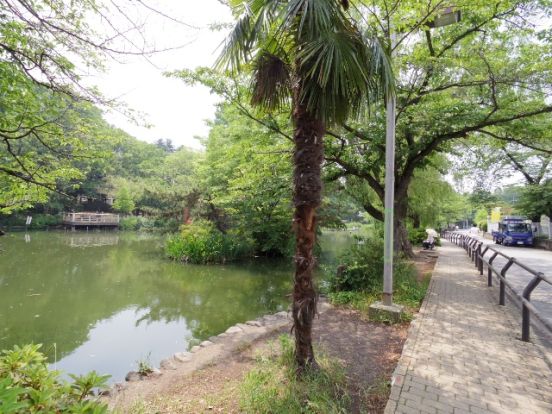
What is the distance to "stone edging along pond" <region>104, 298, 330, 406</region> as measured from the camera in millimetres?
3840

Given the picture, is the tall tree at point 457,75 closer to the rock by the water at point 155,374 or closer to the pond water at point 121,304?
the pond water at point 121,304

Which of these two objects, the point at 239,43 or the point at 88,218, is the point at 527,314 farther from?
the point at 88,218

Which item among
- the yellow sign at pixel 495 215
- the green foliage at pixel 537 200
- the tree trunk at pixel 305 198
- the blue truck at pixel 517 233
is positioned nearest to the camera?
the tree trunk at pixel 305 198

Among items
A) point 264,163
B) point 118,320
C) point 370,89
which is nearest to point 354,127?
point 264,163

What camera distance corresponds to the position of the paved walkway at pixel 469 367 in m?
3.02

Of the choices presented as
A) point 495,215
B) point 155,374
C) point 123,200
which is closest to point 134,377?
point 155,374

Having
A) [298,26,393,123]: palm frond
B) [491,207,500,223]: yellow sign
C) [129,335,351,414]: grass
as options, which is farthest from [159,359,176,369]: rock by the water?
[491,207,500,223]: yellow sign

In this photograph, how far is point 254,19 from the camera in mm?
3367

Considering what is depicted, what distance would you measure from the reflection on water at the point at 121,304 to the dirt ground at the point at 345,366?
2.03 metres

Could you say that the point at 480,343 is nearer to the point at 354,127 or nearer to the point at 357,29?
the point at 357,29

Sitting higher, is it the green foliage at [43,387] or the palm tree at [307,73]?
the palm tree at [307,73]

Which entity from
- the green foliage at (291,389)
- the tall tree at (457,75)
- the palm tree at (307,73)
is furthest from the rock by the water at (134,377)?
the tall tree at (457,75)

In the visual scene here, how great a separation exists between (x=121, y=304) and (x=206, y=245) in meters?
6.34

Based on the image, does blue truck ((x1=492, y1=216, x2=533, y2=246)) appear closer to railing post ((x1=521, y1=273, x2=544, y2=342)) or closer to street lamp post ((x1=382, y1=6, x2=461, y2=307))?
railing post ((x1=521, y1=273, x2=544, y2=342))
